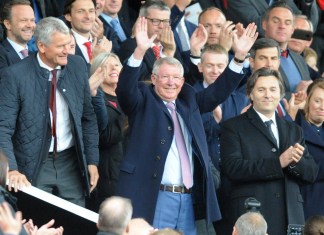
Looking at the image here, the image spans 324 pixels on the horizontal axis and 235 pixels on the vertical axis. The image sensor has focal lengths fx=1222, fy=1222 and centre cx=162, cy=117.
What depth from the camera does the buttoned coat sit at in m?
9.79

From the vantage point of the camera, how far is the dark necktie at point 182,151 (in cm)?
1034

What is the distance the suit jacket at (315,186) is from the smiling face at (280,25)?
7.84 ft

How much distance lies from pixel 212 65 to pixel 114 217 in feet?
15.2

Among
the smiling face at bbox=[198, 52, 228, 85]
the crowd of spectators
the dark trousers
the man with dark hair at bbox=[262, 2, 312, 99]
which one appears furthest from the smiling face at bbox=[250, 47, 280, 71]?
the dark trousers

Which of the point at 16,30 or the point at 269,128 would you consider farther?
the point at 16,30

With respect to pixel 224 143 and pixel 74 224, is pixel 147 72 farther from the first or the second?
pixel 74 224

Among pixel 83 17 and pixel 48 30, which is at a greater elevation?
pixel 83 17

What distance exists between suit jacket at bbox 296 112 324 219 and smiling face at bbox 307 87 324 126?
0.24 meters

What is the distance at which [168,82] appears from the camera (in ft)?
34.3

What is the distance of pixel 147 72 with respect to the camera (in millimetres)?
12102

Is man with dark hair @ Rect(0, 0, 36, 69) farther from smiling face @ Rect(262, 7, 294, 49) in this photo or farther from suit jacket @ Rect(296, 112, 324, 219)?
smiling face @ Rect(262, 7, 294, 49)

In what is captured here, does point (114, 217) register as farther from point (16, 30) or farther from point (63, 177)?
point (16, 30)

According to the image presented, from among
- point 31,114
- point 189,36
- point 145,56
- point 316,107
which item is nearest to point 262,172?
point 316,107

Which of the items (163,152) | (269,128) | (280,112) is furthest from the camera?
(280,112)
